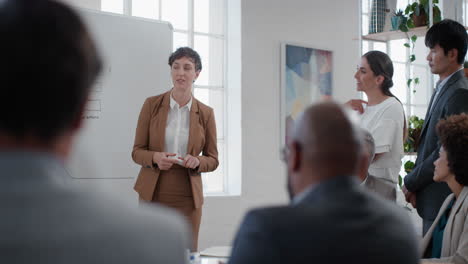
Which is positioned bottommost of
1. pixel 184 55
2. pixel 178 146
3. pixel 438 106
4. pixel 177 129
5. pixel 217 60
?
pixel 178 146

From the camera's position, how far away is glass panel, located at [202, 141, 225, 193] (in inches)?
229

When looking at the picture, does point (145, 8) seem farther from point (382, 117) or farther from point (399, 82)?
point (399, 82)

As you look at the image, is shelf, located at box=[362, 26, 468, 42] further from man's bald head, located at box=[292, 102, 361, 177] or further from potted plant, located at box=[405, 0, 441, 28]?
man's bald head, located at box=[292, 102, 361, 177]

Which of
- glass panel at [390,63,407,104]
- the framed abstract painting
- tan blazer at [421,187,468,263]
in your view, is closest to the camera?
tan blazer at [421,187,468,263]

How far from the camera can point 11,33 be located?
76 centimetres

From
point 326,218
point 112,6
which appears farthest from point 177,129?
point 326,218

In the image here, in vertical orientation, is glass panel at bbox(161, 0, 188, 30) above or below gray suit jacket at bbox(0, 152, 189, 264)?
above

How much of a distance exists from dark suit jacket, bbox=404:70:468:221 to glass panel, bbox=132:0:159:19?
121 inches

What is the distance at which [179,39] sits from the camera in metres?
5.68

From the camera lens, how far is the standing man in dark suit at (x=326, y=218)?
1115 millimetres

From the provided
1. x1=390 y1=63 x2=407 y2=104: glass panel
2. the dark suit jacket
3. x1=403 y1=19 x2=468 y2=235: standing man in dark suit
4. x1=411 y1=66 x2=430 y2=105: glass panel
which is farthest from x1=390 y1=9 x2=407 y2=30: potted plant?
x1=411 y1=66 x2=430 y2=105: glass panel

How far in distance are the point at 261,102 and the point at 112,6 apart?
1765mm

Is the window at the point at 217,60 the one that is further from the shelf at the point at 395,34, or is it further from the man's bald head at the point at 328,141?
the man's bald head at the point at 328,141

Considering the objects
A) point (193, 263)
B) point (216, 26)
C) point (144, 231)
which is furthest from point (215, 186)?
point (144, 231)
